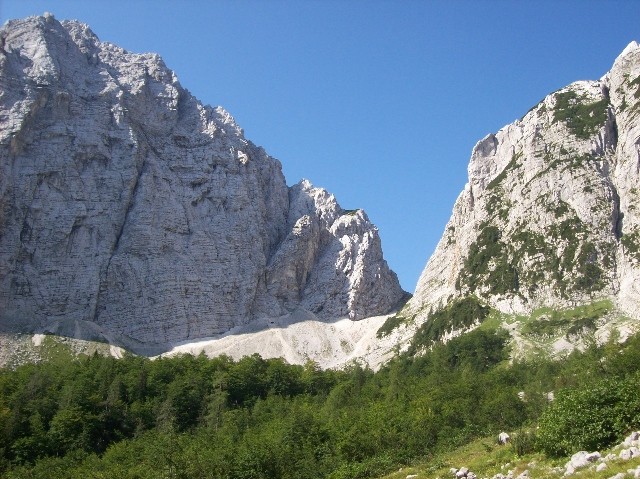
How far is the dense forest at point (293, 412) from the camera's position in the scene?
136 feet

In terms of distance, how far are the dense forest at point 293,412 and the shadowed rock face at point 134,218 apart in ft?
171

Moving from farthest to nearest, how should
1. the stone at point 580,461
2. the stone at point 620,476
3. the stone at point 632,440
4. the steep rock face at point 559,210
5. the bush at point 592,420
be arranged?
the steep rock face at point 559,210 < the bush at point 592,420 < the stone at point 580,461 < the stone at point 632,440 < the stone at point 620,476

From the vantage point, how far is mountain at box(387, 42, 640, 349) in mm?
116062

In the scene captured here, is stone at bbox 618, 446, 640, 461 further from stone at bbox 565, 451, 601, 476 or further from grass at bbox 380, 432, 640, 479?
stone at bbox 565, 451, 601, 476

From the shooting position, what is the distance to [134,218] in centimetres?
17000

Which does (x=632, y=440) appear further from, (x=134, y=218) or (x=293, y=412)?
(x=134, y=218)

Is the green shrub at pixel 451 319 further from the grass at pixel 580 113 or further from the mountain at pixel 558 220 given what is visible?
the grass at pixel 580 113

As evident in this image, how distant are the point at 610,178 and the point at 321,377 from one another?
2894 inches

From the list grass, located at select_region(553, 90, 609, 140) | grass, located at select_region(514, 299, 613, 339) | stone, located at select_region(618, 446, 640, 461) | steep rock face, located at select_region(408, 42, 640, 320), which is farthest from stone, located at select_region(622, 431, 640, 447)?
grass, located at select_region(553, 90, 609, 140)

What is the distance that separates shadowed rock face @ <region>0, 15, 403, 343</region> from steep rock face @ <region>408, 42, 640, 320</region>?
44.7m

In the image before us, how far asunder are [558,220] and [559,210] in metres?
2.58

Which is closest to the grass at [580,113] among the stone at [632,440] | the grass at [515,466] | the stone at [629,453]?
the grass at [515,466]

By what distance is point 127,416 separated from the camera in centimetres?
8006

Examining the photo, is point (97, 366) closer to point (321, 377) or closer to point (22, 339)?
point (321, 377)
